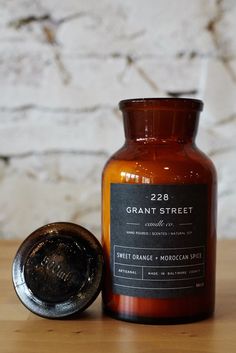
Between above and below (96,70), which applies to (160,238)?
below

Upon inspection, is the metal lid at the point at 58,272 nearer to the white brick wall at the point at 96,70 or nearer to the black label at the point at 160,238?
the black label at the point at 160,238

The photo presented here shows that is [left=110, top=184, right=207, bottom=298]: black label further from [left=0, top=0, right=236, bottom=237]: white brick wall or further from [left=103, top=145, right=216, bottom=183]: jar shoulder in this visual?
[left=0, top=0, right=236, bottom=237]: white brick wall

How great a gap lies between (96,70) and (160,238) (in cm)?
72

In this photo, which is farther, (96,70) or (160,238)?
(96,70)

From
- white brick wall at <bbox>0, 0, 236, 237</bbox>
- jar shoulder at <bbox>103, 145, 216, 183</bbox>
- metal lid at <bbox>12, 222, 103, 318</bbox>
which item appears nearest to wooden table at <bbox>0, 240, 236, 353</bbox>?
metal lid at <bbox>12, 222, 103, 318</bbox>

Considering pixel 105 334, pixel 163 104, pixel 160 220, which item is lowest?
pixel 105 334

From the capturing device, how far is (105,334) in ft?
1.73

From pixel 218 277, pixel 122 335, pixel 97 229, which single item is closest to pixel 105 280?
pixel 122 335

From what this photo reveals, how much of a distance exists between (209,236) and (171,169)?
3.2 inches

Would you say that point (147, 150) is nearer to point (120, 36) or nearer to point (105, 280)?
point (105, 280)

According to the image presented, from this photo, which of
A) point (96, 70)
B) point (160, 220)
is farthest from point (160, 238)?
point (96, 70)

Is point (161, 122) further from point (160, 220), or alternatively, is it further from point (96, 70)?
point (96, 70)

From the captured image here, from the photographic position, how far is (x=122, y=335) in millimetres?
522

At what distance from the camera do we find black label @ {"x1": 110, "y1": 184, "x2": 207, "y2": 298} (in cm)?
54
